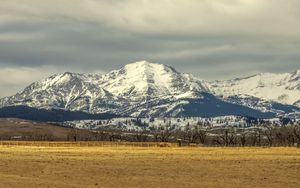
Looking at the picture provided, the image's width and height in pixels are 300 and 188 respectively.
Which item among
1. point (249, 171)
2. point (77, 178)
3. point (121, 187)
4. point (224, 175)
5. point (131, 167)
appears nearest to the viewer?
point (121, 187)

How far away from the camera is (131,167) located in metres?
67.4

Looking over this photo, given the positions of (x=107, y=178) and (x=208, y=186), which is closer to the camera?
(x=208, y=186)

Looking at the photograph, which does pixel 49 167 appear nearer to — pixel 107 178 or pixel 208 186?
pixel 107 178

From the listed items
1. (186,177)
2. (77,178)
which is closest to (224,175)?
(186,177)

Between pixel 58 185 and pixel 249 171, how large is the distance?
73.3 feet

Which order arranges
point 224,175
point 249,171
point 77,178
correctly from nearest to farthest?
point 77,178 → point 224,175 → point 249,171

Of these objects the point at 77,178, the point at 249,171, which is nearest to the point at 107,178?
the point at 77,178

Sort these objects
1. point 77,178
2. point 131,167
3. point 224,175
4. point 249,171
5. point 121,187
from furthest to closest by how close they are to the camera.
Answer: point 131,167 < point 249,171 < point 224,175 < point 77,178 < point 121,187

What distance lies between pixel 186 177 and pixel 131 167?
39.1 feet

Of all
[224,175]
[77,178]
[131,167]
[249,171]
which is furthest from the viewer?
[131,167]

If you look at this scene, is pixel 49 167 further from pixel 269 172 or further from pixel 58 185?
pixel 269 172

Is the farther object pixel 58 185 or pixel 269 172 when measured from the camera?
pixel 269 172

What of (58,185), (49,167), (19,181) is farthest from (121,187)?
(49,167)

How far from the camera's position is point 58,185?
48.4 metres
